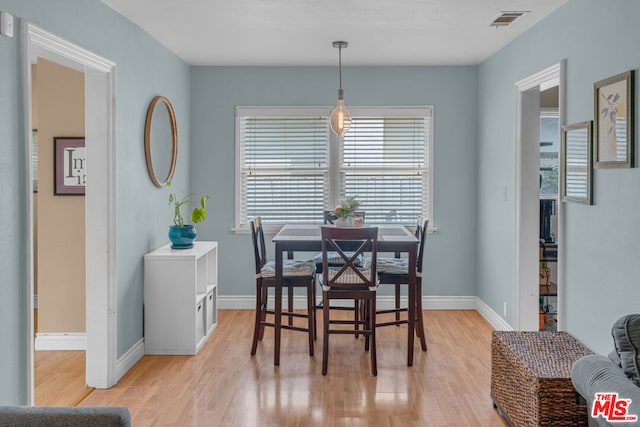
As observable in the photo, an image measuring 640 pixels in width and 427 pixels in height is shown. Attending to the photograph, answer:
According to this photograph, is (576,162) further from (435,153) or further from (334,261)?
(435,153)

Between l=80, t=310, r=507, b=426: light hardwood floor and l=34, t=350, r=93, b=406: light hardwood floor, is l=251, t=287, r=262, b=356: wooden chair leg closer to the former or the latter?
l=80, t=310, r=507, b=426: light hardwood floor

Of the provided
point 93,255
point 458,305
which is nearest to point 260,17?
point 93,255

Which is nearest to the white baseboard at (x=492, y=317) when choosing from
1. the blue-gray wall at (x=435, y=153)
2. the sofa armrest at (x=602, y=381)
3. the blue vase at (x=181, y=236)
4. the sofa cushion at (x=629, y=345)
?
the blue-gray wall at (x=435, y=153)

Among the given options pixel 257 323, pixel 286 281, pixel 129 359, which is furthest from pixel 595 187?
pixel 129 359

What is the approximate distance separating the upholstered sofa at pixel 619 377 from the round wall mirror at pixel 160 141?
11.4 feet

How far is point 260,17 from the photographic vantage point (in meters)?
4.07

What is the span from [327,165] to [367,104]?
2.51 ft

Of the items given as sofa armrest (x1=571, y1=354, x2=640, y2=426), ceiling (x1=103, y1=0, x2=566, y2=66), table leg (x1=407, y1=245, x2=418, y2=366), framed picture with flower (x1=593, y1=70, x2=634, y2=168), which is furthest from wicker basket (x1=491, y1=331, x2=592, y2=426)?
ceiling (x1=103, y1=0, x2=566, y2=66)

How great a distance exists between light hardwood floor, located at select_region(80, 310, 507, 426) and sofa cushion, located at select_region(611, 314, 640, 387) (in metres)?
1.18

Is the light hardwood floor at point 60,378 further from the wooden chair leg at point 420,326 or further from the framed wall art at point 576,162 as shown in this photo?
the framed wall art at point 576,162

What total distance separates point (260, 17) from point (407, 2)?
42.3 inches

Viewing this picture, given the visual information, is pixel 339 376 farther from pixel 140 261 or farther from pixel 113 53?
pixel 113 53

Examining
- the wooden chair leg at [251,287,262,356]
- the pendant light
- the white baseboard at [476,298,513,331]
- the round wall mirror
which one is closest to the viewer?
the wooden chair leg at [251,287,262,356]

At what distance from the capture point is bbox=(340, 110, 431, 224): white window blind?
19.6ft
